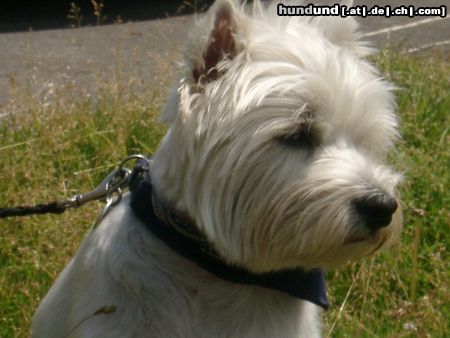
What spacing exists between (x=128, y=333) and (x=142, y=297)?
4.4 inches

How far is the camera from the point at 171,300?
288 centimetres

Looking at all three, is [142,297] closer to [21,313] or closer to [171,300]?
[171,300]

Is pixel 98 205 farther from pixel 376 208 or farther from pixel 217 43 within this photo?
pixel 376 208

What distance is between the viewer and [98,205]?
14.7ft

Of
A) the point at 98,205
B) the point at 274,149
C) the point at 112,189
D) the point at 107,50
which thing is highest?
the point at 274,149

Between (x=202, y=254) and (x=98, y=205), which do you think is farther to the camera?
(x=98, y=205)

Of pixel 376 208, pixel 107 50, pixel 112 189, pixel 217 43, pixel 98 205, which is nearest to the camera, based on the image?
pixel 376 208

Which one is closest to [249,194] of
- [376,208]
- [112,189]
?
[376,208]

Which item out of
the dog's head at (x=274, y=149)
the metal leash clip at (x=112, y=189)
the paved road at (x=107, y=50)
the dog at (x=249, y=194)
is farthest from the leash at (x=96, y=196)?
the paved road at (x=107, y=50)

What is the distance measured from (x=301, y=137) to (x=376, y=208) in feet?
0.98

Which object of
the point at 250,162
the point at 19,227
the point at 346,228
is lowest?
the point at 19,227

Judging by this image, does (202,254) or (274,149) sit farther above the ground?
(274,149)

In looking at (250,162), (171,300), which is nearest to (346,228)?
(250,162)

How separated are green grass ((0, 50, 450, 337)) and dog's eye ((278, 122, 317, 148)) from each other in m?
1.16
